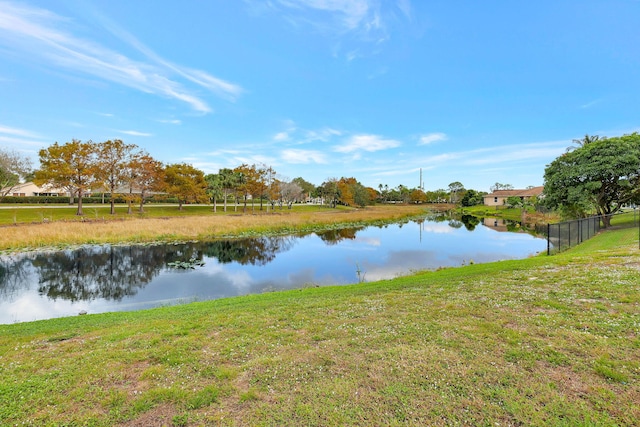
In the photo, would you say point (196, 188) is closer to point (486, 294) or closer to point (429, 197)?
point (486, 294)

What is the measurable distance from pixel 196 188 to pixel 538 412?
56.3 m

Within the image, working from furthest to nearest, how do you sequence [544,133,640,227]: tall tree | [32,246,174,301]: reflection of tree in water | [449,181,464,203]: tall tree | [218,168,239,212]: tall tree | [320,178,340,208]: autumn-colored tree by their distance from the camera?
[449,181,464,203]: tall tree → [320,178,340,208]: autumn-colored tree → [218,168,239,212]: tall tree → [544,133,640,227]: tall tree → [32,246,174,301]: reflection of tree in water

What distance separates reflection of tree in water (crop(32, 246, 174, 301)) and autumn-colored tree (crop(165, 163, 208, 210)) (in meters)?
32.6

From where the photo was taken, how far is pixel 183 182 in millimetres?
52438

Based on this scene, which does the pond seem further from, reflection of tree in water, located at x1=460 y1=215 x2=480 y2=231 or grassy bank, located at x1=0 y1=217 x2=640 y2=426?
reflection of tree in water, located at x1=460 y1=215 x2=480 y2=231

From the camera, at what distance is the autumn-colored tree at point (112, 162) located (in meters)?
41.0

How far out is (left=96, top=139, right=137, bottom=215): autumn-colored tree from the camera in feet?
135

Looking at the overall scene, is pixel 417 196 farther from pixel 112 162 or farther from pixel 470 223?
pixel 112 162

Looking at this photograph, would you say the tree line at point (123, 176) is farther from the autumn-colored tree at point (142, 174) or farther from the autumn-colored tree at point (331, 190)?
the autumn-colored tree at point (331, 190)

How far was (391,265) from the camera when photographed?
17703mm

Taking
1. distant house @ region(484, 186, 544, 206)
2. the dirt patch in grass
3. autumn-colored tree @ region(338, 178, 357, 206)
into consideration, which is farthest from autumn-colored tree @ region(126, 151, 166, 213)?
distant house @ region(484, 186, 544, 206)

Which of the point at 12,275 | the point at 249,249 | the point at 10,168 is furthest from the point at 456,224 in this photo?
the point at 10,168

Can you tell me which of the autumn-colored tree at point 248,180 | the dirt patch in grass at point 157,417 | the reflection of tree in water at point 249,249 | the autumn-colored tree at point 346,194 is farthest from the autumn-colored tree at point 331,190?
the dirt patch in grass at point 157,417

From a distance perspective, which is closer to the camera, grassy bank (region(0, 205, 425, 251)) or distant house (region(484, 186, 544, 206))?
grassy bank (region(0, 205, 425, 251))
